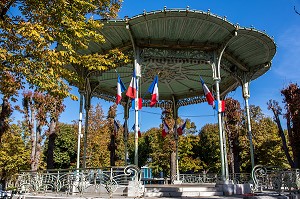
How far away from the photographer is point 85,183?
40.4 ft

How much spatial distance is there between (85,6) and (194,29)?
23.2 feet

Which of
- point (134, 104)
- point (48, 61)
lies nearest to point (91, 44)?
point (134, 104)

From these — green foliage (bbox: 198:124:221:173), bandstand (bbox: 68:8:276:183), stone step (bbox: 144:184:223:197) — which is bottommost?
stone step (bbox: 144:184:223:197)

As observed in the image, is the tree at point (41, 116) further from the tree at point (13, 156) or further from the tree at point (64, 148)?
the tree at point (64, 148)

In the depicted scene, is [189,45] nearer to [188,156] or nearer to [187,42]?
[187,42]

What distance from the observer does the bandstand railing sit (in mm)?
11305

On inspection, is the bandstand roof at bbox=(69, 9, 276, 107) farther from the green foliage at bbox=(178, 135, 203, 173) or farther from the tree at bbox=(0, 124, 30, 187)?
the green foliage at bbox=(178, 135, 203, 173)

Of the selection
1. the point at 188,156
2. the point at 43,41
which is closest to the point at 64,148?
the point at 188,156

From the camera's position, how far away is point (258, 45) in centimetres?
1673

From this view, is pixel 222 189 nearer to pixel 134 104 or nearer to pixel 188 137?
pixel 134 104

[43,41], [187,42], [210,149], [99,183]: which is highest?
[187,42]

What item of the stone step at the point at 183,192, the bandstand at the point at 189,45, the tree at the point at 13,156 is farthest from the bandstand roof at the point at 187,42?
the tree at the point at 13,156

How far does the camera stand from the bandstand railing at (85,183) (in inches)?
445

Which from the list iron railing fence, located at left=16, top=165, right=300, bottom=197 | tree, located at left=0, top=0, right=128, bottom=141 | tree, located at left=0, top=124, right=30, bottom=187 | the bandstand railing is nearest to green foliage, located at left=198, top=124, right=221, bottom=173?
tree, located at left=0, top=124, right=30, bottom=187
